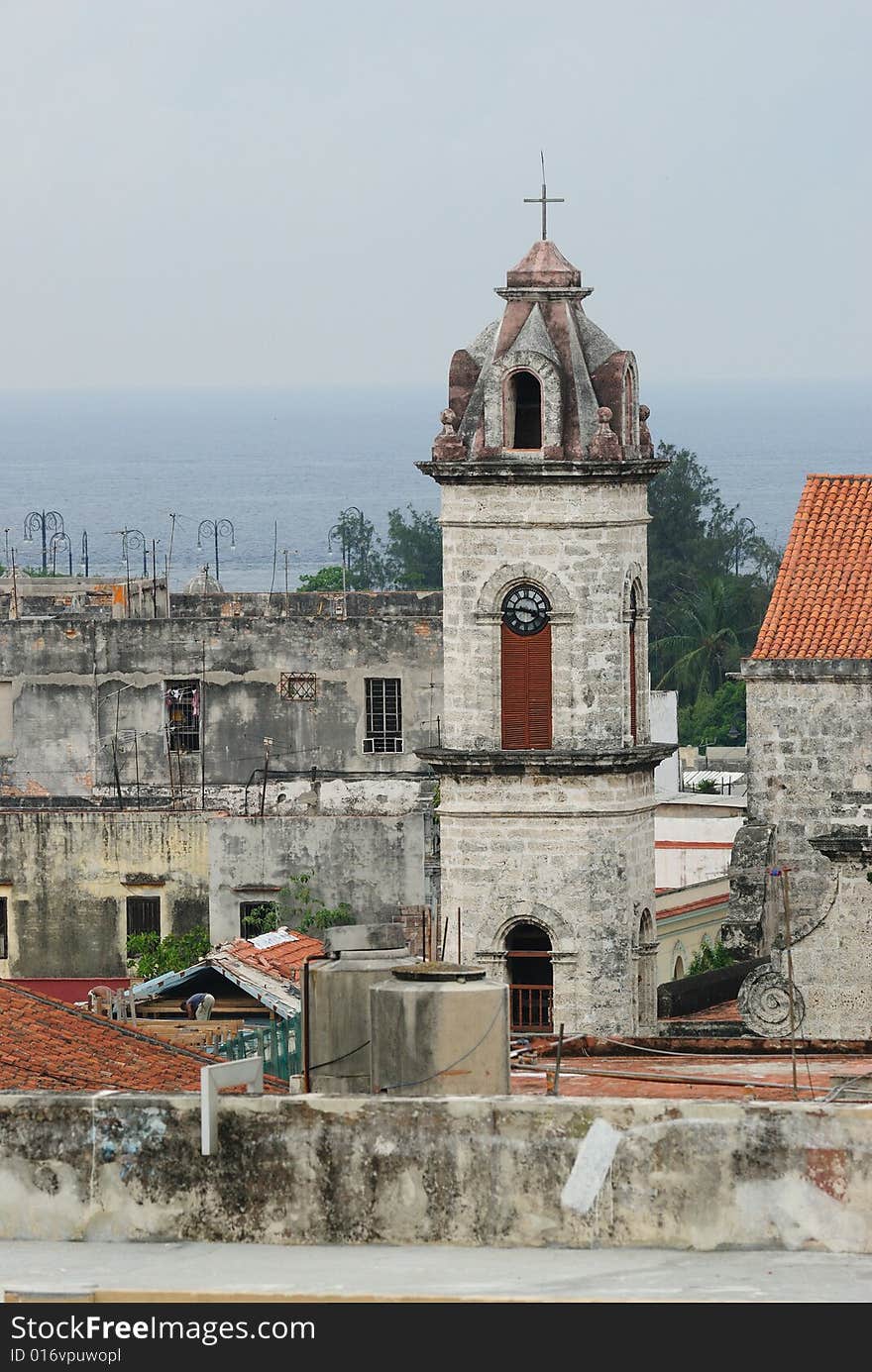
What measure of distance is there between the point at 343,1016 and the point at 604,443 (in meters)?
16.2

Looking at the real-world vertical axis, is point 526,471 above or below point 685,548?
below

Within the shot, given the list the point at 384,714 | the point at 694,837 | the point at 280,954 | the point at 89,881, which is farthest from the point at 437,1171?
the point at 694,837

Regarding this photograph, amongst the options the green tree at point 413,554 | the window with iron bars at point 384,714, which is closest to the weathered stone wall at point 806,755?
the window with iron bars at point 384,714

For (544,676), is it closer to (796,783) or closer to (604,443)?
(604,443)

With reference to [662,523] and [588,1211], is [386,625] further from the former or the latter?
[662,523]

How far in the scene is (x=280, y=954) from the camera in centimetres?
4331

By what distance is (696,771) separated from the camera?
77.5 m

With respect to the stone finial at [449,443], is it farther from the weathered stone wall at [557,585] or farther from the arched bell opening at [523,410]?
the arched bell opening at [523,410]

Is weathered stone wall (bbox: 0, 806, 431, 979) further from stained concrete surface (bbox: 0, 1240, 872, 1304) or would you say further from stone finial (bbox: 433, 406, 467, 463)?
stained concrete surface (bbox: 0, 1240, 872, 1304)

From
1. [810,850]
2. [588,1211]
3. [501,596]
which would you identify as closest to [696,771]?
[810,850]

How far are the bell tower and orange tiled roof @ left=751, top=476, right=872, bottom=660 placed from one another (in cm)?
654

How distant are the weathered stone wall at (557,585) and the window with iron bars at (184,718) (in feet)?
81.1

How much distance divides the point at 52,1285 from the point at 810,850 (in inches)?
1107

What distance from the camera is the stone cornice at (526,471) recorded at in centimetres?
3597
